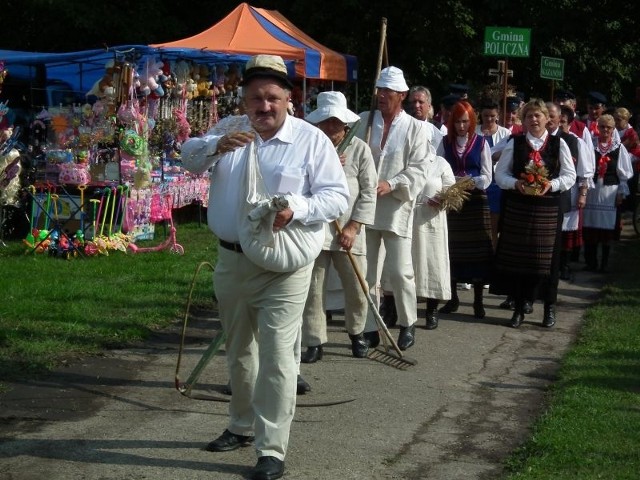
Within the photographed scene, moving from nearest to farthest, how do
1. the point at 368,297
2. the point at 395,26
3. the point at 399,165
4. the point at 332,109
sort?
the point at 332,109, the point at 368,297, the point at 399,165, the point at 395,26

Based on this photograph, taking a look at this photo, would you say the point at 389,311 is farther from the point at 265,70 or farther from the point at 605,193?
the point at 605,193

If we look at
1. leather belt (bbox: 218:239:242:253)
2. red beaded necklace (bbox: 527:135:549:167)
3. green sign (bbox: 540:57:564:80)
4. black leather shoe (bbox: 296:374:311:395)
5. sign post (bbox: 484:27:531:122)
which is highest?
sign post (bbox: 484:27:531:122)

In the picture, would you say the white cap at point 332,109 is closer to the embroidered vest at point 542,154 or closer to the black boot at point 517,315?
the embroidered vest at point 542,154

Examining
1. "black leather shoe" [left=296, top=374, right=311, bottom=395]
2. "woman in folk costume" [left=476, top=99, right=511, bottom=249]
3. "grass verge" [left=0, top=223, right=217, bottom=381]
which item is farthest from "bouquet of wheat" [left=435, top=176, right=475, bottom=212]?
"black leather shoe" [left=296, top=374, right=311, bottom=395]

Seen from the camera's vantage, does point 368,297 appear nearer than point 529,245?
Yes

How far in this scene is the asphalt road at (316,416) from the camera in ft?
18.6

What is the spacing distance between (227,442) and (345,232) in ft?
7.50

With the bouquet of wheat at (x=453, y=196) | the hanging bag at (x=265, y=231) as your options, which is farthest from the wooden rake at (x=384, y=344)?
the hanging bag at (x=265, y=231)

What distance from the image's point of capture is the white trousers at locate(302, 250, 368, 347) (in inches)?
313

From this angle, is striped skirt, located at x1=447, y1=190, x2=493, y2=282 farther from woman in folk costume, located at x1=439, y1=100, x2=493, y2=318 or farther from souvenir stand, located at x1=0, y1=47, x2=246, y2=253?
souvenir stand, located at x1=0, y1=47, x2=246, y2=253

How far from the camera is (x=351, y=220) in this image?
7.82 metres

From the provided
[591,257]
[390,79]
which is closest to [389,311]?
[390,79]

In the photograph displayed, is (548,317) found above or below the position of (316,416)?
above

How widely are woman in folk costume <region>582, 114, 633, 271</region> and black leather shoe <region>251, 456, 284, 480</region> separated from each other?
9060 mm
